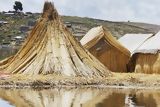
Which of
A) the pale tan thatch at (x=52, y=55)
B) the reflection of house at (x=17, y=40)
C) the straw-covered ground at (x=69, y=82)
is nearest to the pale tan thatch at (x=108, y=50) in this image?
the pale tan thatch at (x=52, y=55)

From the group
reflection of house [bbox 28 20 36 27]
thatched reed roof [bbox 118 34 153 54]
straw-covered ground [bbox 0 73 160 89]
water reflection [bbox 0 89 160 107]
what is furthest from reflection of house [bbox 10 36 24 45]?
water reflection [bbox 0 89 160 107]

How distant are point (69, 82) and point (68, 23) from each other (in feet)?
201

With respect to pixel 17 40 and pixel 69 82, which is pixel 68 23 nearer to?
pixel 17 40

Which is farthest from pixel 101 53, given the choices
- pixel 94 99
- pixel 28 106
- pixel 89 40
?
pixel 28 106

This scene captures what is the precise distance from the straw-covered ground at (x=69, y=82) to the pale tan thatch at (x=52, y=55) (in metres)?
0.89

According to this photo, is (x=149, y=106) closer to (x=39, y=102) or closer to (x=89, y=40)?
(x=39, y=102)

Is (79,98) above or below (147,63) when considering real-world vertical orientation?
→ below

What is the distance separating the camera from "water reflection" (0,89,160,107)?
20.9m

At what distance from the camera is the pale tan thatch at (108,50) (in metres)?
33.6

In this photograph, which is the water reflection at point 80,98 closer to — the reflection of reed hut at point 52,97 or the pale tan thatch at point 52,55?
the reflection of reed hut at point 52,97

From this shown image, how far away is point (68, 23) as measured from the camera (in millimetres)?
87875

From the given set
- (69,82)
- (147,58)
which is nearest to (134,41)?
(147,58)

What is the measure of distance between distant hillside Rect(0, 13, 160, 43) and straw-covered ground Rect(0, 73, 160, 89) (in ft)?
161

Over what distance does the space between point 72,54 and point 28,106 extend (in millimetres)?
9155
